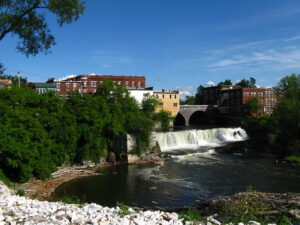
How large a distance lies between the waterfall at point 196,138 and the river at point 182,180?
185 inches

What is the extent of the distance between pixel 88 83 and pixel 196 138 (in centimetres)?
3195

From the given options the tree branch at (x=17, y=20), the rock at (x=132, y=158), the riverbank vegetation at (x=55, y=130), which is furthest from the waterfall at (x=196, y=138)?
the tree branch at (x=17, y=20)

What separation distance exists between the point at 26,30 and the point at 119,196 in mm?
12002

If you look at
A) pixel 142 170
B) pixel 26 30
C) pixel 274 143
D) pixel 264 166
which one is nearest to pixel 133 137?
pixel 142 170

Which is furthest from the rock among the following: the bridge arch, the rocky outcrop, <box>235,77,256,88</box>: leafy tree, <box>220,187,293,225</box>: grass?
<box>235,77,256,88</box>: leafy tree

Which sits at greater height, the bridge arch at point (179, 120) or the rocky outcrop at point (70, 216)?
the bridge arch at point (179, 120)

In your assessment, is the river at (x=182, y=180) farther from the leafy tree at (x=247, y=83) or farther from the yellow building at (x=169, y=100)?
the leafy tree at (x=247, y=83)

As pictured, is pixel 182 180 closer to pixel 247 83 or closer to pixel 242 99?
pixel 242 99

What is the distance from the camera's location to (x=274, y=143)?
37.1 meters

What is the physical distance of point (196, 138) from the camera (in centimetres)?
4162

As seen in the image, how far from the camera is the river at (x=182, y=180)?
18625mm

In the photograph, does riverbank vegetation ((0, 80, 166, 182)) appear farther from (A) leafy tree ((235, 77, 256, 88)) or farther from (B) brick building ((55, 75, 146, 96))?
(A) leafy tree ((235, 77, 256, 88))

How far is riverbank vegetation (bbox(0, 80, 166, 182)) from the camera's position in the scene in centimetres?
2009

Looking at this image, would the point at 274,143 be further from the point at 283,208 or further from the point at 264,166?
the point at 283,208
